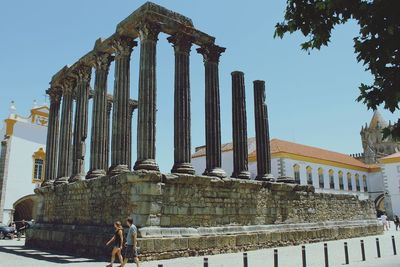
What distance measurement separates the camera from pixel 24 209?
32.5 metres

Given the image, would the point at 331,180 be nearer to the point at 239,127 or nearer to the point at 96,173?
the point at 239,127

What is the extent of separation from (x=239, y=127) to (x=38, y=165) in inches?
811

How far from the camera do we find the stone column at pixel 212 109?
1548 centimetres

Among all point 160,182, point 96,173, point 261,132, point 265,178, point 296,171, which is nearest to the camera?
point 160,182

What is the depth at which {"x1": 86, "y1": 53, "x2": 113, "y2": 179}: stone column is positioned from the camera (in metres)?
16.2

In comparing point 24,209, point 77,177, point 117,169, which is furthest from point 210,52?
point 24,209

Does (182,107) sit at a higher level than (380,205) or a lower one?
higher

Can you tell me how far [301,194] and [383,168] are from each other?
118 ft

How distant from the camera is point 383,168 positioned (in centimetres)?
4950

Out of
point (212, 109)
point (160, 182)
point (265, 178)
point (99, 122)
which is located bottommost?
point (160, 182)

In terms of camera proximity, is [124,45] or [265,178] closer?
[124,45]

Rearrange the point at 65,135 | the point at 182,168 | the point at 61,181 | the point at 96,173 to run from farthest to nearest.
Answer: the point at 65,135 < the point at 61,181 < the point at 96,173 < the point at 182,168

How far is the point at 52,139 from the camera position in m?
21.0

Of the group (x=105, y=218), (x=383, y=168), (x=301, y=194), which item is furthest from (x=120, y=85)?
(x=383, y=168)
